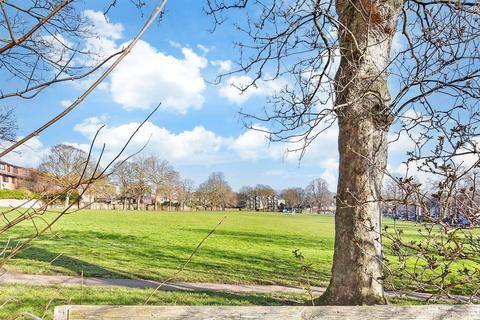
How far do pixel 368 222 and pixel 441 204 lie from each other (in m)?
3.05

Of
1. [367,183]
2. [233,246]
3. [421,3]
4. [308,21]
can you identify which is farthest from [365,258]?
[233,246]

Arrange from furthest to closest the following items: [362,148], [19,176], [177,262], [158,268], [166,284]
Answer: [177,262] → [158,268] → [166,284] → [362,148] → [19,176]

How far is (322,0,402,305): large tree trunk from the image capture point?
6164 mm

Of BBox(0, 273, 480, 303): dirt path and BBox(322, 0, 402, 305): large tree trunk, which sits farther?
BBox(0, 273, 480, 303): dirt path

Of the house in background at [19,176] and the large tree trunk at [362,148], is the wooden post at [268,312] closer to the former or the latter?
the house in background at [19,176]

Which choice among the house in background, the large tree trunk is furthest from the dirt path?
the house in background

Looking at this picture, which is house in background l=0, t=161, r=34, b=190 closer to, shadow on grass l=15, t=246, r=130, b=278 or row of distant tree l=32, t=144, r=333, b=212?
shadow on grass l=15, t=246, r=130, b=278

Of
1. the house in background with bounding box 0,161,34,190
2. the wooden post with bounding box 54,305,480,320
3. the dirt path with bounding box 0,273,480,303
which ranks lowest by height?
the dirt path with bounding box 0,273,480,303

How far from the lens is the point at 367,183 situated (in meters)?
6.18

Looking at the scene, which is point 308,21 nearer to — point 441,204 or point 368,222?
point 368,222

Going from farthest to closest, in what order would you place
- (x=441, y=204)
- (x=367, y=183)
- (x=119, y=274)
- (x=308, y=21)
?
1. (x=119, y=274)
2. (x=308, y=21)
3. (x=367, y=183)
4. (x=441, y=204)

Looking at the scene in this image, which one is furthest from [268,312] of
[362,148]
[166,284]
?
[166,284]

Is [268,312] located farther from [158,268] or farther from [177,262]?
[177,262]

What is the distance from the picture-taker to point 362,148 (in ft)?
20.8
